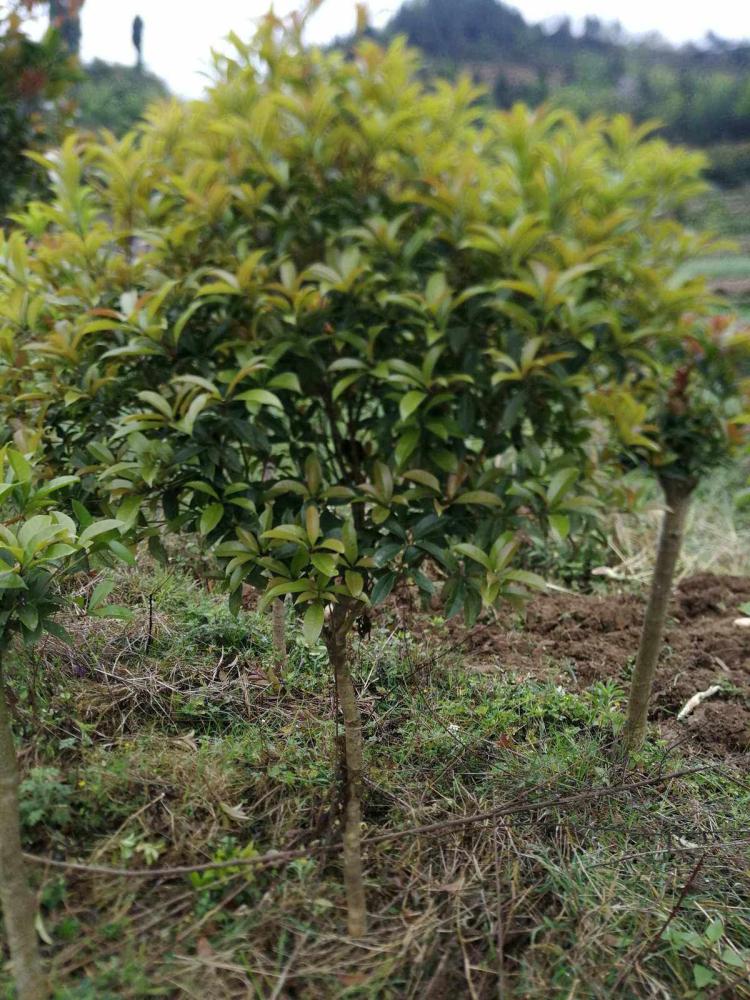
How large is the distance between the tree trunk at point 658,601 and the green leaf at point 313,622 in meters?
1.23

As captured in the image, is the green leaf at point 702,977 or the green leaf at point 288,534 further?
the green leaf at point 702,977

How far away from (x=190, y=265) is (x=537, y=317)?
87 cm

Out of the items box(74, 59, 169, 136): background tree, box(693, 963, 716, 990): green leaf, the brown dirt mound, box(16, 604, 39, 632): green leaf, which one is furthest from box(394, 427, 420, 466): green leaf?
box(74, 59, 169, 136): background tree

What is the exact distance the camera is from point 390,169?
1845 mm

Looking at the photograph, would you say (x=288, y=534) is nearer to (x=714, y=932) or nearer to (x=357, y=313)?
(x=357, y=313)

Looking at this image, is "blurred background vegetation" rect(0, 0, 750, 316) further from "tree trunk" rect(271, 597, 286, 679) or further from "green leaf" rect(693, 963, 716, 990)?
"green leaf" rect(693, 963, 716, 990)

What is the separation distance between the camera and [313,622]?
1779mm

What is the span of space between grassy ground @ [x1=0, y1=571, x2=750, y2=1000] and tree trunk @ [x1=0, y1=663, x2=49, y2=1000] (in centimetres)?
8

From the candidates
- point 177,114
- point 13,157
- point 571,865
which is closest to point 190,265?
point 177,114

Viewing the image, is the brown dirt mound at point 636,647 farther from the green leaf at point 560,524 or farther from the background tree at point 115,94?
the background tree at point 115,94

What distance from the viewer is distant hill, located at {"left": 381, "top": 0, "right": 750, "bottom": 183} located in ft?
32.2

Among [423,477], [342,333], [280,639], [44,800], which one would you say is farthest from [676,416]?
[44,800]

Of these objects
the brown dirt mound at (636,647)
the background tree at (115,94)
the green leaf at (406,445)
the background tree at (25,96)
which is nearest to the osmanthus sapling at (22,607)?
the green leaf at (406,445)

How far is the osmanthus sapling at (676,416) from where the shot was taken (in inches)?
81.9
